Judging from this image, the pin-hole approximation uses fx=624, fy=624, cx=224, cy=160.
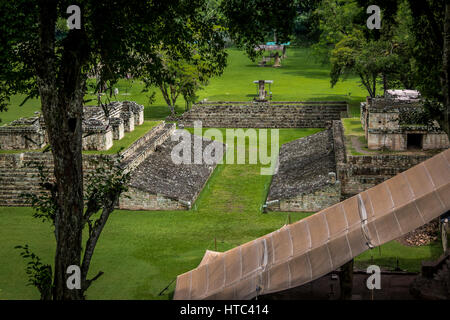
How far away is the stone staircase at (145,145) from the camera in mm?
25098

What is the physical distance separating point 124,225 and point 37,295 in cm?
575

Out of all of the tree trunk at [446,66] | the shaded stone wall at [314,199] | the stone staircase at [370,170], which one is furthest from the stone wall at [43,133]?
the tree trunk at [446,66]

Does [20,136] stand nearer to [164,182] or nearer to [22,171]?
[22,171]

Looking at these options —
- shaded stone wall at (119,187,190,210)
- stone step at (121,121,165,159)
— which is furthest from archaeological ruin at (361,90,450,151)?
stone step at (121,121,165,159)

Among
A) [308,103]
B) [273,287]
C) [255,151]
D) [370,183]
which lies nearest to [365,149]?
[370,183]

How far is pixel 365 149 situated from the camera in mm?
24766

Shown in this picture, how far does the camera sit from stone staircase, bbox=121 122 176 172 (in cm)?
2510

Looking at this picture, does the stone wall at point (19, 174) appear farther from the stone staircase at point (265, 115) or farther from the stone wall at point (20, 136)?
the stone staircase at point (265, 115)

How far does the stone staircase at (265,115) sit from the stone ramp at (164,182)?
936 centimetres

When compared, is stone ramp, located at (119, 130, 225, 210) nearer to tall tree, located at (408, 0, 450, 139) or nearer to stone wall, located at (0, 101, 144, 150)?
stone wall, located at (0, 101, 144, 150)

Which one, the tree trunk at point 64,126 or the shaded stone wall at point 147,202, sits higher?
the tree trunk at point 64,126

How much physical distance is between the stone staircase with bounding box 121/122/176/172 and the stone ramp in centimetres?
21
